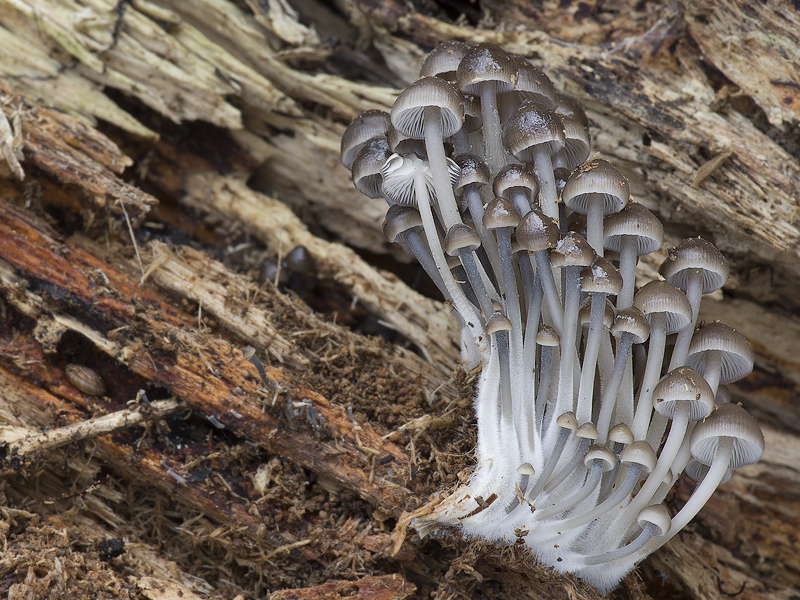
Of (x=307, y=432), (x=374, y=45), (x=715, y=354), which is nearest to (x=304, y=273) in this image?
(x=307, y=432)

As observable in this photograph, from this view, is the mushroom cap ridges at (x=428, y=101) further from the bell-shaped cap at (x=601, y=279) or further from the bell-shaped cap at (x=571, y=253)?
the bell-shaped cap at (x=601, y=279)

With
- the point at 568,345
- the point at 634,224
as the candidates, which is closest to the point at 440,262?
the point at 568,345

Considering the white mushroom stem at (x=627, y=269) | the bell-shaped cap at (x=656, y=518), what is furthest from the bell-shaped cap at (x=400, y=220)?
the bell-shaped cap at (x=656, y=518)

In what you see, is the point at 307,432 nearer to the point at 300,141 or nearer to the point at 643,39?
the point at 300,141

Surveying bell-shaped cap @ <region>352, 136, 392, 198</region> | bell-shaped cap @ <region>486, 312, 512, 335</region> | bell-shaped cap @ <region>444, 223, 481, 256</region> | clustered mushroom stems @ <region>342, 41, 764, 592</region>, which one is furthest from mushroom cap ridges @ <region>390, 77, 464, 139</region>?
bell-shaped cap @ <region>486, 312, 512, 335</region>

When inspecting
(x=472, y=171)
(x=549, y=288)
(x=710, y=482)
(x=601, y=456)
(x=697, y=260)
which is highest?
(x=697, y=260)

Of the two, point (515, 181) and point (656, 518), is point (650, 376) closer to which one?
point (656, 518)

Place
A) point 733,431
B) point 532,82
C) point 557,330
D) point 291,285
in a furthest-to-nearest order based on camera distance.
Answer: point 291,285, point 532,82, point 557,330, point 733,431
